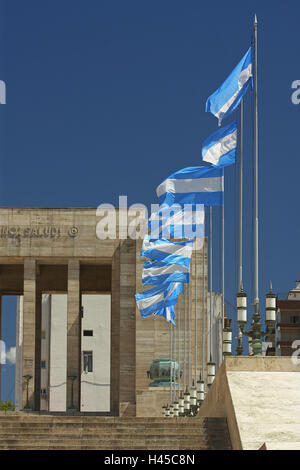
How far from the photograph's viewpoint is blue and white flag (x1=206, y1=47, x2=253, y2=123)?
29.6 meters

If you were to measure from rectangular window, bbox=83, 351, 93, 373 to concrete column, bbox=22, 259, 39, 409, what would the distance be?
37408mm

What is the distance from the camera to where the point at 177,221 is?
3772 centimetres

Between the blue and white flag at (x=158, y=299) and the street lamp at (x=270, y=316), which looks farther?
the blue and white flag at (x=158, y=299)

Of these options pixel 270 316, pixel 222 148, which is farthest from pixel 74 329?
pixel 270 316

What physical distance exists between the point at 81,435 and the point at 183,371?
117 feet

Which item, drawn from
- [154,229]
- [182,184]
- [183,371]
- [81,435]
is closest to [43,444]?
[81,435]

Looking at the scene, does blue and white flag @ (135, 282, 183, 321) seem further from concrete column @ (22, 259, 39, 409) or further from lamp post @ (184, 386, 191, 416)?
concrete column @ (22, 259, 39, 409)

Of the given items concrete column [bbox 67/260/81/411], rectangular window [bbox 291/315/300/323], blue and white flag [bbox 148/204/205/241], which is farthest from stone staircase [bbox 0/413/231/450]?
rectangular window [bbox 291/315/300/323]

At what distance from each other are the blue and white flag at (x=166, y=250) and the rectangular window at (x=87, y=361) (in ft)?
192

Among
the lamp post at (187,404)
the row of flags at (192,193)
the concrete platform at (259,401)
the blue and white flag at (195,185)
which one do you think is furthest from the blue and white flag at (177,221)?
the concrete platform at (259,401)

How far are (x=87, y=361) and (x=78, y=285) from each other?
128 ft

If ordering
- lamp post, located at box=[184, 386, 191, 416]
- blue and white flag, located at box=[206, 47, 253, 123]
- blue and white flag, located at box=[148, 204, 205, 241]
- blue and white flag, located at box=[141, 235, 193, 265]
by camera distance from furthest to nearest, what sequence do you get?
lamp post, located at box=[184, 386, 191, 416] → blue and white flag, located at box=[141, 235, 193, 265] → blue and white flag, located at box=[148, 204, 205, 241] → blue and white flag, located at box=[206, 47, 253, 123]

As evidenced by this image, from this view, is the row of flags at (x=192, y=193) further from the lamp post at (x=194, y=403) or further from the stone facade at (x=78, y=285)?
the stone facade at (x=78, y=285)

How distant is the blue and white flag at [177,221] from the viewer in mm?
37344
